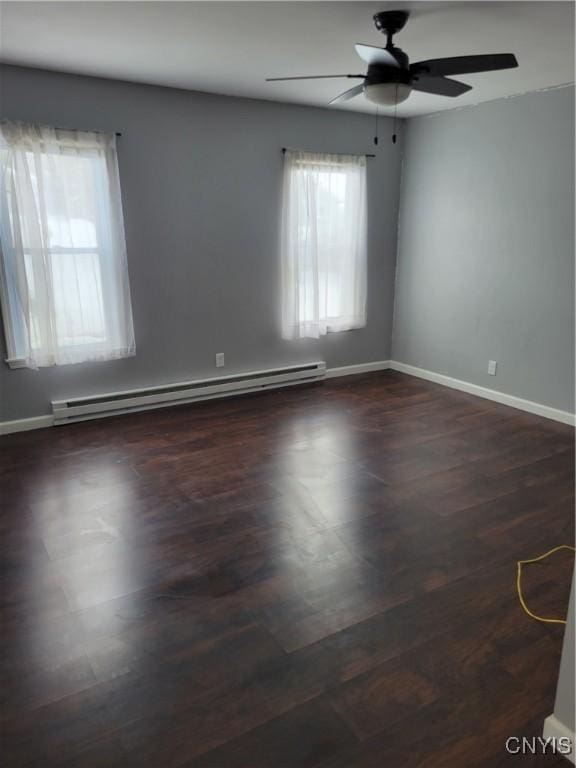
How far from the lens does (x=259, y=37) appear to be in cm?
274

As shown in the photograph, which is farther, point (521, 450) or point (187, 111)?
point (187, 111)

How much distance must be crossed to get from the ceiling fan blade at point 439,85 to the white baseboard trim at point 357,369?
9.44ft

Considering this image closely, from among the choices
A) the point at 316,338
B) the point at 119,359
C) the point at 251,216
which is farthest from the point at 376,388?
the point at 119,359

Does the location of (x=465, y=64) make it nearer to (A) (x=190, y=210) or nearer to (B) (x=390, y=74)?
(B) (x=390, y=74)

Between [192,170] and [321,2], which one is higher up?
[321,2]

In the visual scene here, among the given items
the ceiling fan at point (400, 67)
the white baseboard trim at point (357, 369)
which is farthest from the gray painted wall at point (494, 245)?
the ceiling fan at point (400, 67)

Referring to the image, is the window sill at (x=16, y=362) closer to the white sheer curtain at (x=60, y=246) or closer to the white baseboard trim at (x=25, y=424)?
the white sheer curtain at (x=60, y=246)

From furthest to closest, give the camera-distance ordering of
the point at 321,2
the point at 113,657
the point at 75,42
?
the point at 75,42, the point at 321,2, the point at 113,657

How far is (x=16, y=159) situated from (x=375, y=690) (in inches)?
142

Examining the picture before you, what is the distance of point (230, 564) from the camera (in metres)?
2.32

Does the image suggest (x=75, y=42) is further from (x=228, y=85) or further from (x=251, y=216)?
(x=251, y=216)

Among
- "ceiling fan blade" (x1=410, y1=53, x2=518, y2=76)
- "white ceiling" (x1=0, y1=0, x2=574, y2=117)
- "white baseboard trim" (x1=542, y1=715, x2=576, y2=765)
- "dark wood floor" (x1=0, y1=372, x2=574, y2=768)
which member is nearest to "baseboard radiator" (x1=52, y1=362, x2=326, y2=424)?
"dark wood floor" (x1=0, y1=372, x2=574, y2=768)

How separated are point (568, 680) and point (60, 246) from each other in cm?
367

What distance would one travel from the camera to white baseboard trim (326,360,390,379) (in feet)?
17.3
